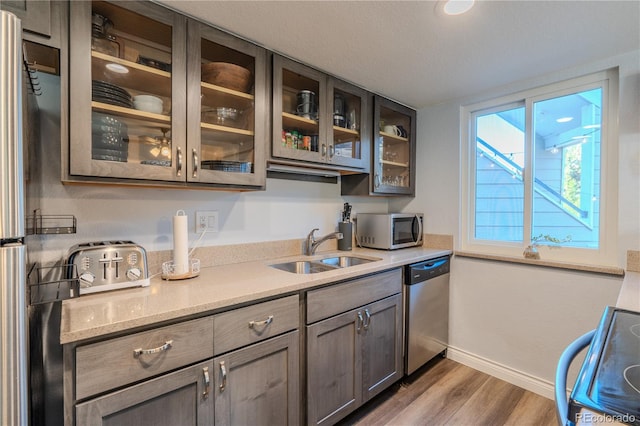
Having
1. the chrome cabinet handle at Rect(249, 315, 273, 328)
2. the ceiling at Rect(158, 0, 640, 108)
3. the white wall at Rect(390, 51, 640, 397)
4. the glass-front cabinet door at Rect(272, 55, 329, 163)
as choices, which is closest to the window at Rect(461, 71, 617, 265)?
the white wall at Rect(390, 51, 640, 397)

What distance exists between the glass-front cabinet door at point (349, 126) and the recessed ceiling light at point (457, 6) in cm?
81

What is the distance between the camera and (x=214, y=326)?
1.13 meters

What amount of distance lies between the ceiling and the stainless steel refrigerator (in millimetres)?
866

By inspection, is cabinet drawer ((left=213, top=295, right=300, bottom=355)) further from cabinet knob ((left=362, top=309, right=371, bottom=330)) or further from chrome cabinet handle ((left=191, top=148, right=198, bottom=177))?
chrome cabinet handle ((left=191, top=148, right=198, bottom=177))

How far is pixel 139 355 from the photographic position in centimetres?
97

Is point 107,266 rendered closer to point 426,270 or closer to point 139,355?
point 139,355

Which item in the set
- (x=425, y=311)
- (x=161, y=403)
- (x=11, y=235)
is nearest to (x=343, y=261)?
(x=425, y=311)

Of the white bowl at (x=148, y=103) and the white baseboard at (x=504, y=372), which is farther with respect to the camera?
the white baseboard at (x=504, y=372)

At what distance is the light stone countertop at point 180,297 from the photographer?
0.92 meters

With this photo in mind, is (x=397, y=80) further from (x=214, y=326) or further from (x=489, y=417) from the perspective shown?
(x=489, y=417)

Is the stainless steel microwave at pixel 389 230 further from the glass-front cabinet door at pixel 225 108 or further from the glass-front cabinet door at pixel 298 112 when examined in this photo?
the glass-front cabinet door at pixel 225 108

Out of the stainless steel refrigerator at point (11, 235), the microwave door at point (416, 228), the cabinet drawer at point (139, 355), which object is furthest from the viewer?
the microwave door at point (416, 228)

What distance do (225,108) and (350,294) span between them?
1.21 m

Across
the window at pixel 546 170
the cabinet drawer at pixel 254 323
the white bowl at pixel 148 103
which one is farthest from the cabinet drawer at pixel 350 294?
the white bowl at pixel 148 103
